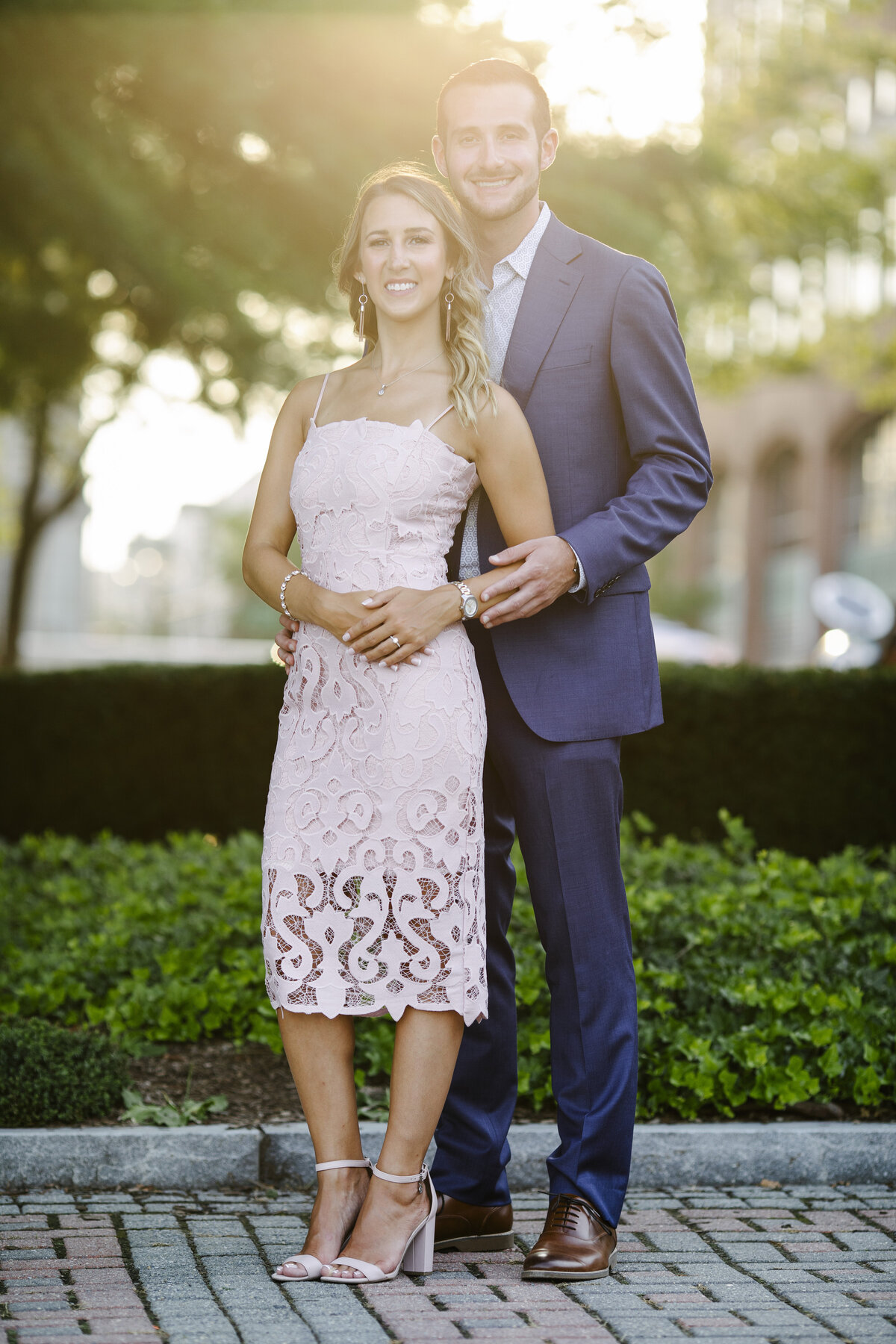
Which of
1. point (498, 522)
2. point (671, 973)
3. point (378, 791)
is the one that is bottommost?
point (671, 973)

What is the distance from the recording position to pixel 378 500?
3.17m

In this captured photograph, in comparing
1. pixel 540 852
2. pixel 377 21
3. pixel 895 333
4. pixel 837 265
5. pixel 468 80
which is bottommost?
pixel 540 852

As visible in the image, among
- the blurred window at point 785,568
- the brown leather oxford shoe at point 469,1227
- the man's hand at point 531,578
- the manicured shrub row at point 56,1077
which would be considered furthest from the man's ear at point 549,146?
the blurred window at point 785,568

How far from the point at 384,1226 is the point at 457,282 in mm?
2008

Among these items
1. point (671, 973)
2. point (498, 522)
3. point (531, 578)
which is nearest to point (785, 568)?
point (671, 973)

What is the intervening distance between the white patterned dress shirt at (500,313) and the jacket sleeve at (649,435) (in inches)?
9.8

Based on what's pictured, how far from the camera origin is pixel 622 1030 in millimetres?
3273

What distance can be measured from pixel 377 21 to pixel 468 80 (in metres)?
6.02

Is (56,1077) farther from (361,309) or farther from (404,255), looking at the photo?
(404,255)

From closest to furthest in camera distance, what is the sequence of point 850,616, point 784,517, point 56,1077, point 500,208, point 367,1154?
point 500,208
point 367,1154
point 56,1077
point 850,616
point 784,517

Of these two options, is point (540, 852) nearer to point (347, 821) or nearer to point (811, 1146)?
point (347, 821)

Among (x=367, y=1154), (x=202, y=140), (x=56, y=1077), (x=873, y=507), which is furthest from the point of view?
(x=873, y=507)

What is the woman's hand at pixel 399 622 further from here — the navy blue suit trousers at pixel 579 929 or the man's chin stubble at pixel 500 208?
the man's chin stubble at pixel 500 208

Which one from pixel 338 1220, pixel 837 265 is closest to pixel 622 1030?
pixel 338 1220
